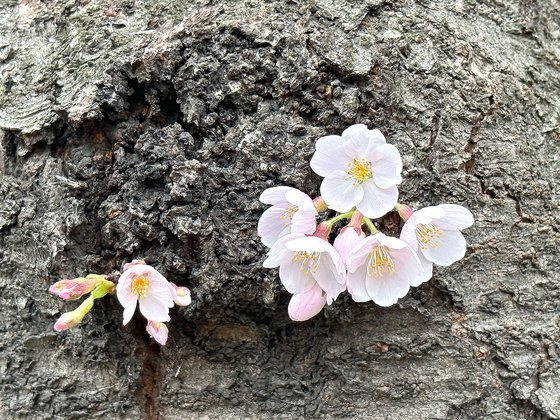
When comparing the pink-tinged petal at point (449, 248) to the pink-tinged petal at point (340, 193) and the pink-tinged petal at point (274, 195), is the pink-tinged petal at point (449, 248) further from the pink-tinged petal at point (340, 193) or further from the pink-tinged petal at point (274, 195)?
the pink-tinged petal at point (274, 195)

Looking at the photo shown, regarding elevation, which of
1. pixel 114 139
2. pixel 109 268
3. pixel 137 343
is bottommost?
pixel 137 343

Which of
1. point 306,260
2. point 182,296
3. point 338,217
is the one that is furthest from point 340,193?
point 182,296

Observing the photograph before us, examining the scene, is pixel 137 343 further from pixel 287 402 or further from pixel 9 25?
pixel 9 25

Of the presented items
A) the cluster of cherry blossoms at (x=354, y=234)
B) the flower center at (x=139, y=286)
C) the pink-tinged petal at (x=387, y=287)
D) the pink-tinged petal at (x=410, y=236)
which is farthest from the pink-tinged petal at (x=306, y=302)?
the flower center at (x=139, y=286)

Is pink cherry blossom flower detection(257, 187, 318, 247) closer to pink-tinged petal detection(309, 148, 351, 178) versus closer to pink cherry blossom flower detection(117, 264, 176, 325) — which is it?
pink-tinged petal detection(309, 148, 351, 178)

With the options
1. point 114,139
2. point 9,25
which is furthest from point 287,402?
point 9,25

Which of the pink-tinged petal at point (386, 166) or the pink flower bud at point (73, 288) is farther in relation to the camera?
the pink flower bud at point (73, 288)

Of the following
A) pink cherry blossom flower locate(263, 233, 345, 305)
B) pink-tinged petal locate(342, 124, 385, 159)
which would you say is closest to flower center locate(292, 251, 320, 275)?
pink cherry blossom flower locate(263, 233, 345, 305)
